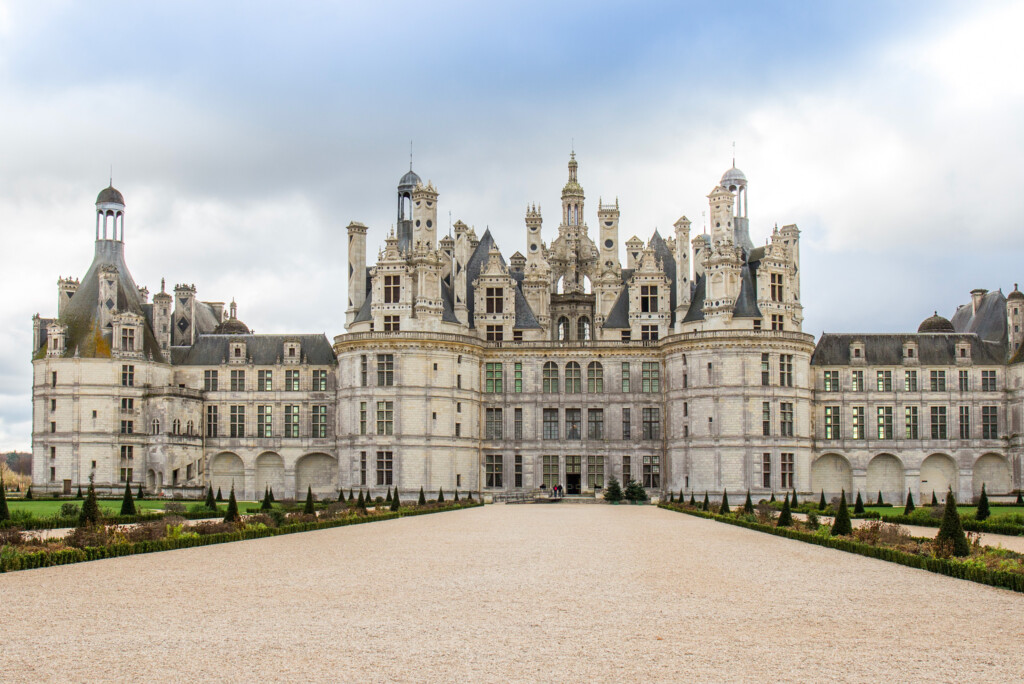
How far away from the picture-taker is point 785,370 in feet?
208

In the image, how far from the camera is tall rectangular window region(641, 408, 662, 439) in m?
67.8

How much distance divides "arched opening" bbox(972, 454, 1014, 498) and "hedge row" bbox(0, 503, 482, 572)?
4498cm

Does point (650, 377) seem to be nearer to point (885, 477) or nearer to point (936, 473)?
point (885, 477)

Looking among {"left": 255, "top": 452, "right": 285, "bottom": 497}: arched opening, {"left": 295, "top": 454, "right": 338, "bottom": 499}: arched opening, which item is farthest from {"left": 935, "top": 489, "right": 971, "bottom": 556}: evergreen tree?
{"left": 255, "top": 452, "right": 285, "bottom": 497}: arched opening

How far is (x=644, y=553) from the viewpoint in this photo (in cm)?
2792

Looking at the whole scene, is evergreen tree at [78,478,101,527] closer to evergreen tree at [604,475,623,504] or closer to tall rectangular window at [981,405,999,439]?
evergreen tree at [604,475,623,504]

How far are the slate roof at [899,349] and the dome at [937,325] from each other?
3.85 m

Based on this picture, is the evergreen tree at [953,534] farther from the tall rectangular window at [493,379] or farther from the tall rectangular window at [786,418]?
the tall rectangular window at [493,379]

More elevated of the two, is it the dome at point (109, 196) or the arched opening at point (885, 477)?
the dome at point (109, 196)

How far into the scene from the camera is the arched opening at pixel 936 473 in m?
66.6

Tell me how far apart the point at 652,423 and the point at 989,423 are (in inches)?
841

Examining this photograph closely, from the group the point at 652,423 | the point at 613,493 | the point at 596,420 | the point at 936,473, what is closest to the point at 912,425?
the point at 936,473

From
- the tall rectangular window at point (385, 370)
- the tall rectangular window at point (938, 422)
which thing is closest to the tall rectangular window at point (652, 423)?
the tall rectangular window at point (385, 370)

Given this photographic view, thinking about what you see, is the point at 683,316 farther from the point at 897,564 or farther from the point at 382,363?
the point at 897,564
